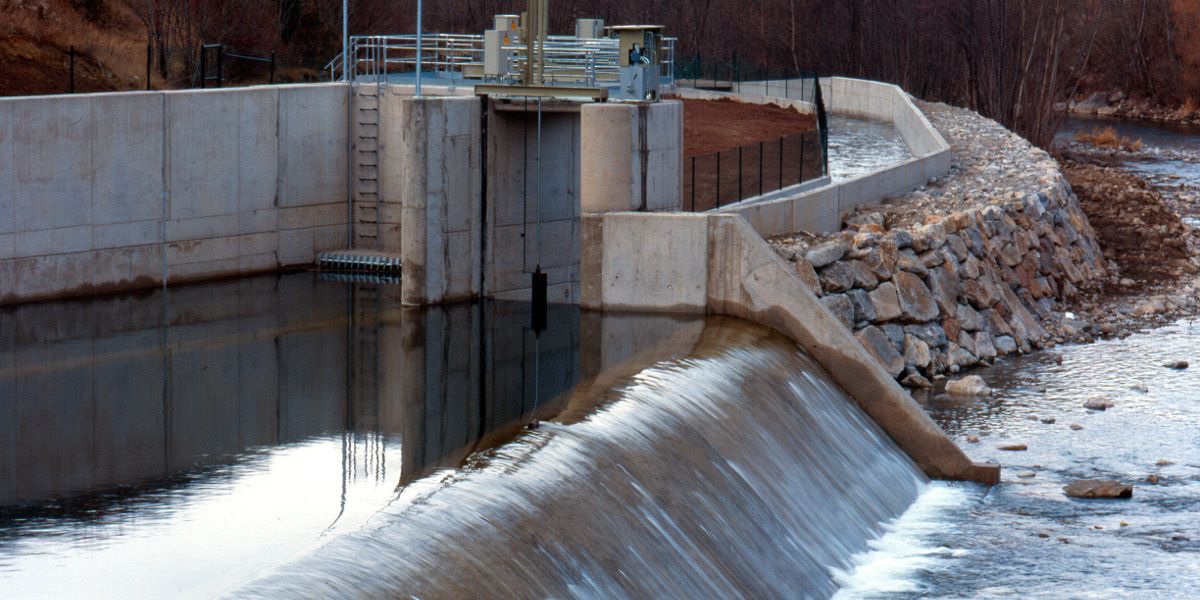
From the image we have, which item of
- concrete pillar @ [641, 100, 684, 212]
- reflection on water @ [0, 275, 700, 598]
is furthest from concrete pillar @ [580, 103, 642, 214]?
reflection on water @ [0, 275, 700, 598]

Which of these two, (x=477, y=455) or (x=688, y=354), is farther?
(x=688, y=354)

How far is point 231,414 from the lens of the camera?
19.7m

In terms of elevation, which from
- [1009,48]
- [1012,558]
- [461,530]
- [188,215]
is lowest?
[1012,558]

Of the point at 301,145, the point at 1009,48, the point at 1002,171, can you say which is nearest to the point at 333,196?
the point at 301,145

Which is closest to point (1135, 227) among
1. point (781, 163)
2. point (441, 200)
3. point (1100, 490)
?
point (781, 163)

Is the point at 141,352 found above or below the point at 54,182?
below

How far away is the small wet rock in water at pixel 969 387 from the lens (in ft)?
84.3

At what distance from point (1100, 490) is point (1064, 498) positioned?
0.46m

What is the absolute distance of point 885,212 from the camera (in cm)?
3091

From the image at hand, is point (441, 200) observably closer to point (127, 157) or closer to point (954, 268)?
point (127, 157)

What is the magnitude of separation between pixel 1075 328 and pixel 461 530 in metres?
19.2

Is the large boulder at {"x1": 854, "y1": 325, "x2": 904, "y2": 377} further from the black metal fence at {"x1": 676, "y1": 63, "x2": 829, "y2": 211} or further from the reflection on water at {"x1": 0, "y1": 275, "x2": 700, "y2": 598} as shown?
the reflection on water at {"x1": 0, "y1": 275, "x2": 700, "y2": 598}

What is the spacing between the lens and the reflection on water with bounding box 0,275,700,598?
13.9 meters

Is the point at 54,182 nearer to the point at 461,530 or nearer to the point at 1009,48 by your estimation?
the point at 461,530
